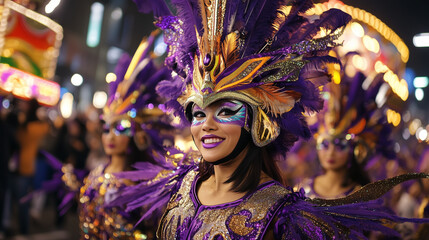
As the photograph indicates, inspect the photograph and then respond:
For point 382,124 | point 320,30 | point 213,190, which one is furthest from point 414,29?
point 213,190

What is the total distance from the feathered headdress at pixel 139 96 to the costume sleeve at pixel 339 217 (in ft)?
7.72

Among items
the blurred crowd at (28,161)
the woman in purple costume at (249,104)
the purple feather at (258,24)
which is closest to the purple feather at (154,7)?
the woman in purple costume at (249,104)

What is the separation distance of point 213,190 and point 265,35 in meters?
0.95

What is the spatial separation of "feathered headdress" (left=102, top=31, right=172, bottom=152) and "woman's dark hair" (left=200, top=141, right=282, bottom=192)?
1.95 m

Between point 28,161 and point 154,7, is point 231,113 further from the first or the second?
point 28,161

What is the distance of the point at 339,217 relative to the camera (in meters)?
2.36

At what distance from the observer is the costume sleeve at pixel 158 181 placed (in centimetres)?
314

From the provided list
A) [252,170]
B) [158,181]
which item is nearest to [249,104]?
[252,170]

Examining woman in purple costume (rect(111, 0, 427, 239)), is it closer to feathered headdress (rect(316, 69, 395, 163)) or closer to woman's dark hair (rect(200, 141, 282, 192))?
woman's dark hair (rect(200, 141, 282, 192))

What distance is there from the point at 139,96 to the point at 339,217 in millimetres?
2742

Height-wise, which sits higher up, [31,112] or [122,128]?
[122,128]

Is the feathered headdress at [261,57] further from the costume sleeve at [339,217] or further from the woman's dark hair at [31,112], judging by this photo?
the woman's dark hair at [31,112]

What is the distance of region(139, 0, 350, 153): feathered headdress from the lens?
102 inches

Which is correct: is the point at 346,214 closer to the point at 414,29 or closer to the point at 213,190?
the point at 213,190
